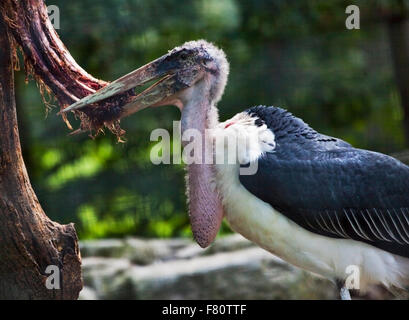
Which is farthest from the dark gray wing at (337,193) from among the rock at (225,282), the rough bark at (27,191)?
the rock at (225,282)

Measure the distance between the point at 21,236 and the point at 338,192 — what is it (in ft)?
4.07

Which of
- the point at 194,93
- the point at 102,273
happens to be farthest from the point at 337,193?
the point at 102,273

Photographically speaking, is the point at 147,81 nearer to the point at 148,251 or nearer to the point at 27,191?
the point at 27,191

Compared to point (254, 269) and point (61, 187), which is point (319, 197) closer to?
point (254, 269)

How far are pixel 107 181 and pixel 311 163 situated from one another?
317 cm

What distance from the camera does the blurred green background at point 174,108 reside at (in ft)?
18.6

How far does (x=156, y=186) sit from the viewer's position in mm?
5824

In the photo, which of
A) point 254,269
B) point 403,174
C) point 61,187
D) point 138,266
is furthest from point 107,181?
point 403,174

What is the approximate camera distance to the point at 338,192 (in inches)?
120

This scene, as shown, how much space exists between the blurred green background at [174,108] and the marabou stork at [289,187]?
2.50m

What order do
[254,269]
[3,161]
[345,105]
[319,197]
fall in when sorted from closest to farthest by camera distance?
1. [3,161]
2. [319,197]
3. [254,269]
4. [345,105]

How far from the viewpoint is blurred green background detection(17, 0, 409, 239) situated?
5664 mm

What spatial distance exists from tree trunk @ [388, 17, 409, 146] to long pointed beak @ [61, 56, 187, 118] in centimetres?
305

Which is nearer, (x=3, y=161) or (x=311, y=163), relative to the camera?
(x=3, y=161)
